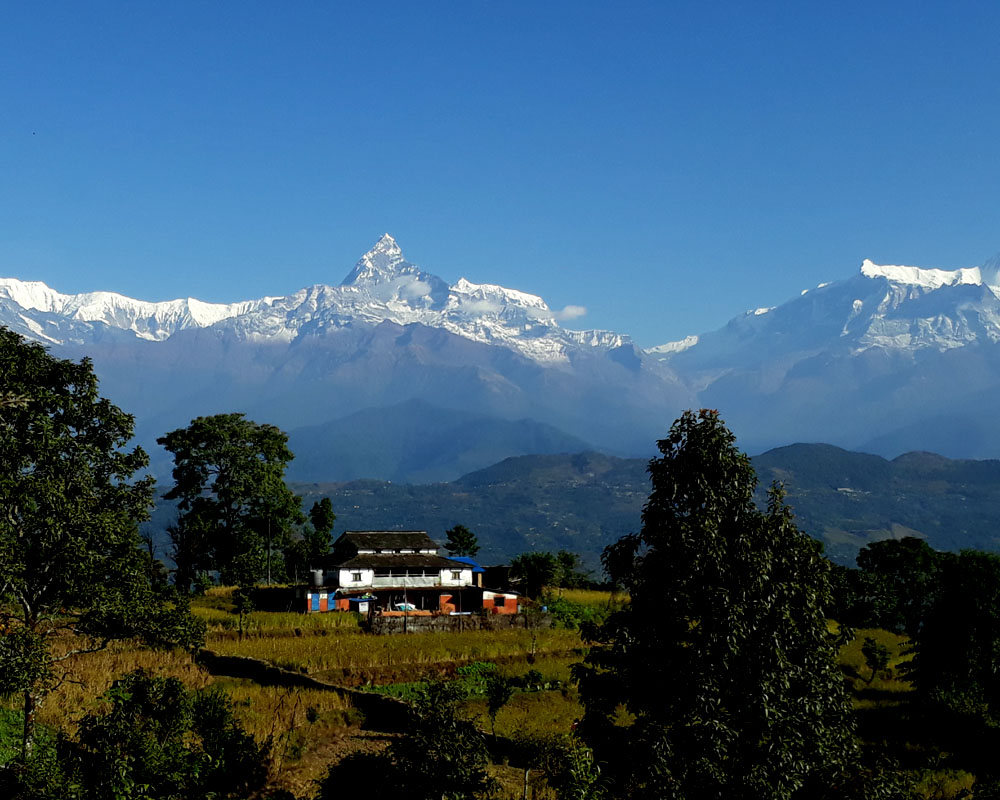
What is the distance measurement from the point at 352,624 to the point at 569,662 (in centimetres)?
1884

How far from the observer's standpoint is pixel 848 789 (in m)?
16.2

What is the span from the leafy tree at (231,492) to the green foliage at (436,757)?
58.2 m

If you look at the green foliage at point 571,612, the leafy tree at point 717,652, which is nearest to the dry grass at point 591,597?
the green foliage at point 571,612

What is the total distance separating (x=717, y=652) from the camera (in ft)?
53.5

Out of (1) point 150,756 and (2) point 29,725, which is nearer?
(1) point 150,756

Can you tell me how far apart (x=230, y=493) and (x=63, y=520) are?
2117 inches

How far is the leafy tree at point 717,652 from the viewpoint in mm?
15930

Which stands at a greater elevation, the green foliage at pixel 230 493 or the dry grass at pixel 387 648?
the green foliage at pixel 230 493

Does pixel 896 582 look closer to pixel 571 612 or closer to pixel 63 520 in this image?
pixel 571 612

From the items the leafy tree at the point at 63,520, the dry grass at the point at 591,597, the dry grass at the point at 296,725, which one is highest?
the leafy tree at the point at 63,520

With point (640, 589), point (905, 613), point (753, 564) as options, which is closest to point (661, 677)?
point (640, 589)

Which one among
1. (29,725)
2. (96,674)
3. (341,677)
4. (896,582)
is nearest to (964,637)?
(341,677)

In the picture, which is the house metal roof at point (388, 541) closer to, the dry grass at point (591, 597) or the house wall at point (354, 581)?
the house wall at point (354, 581)

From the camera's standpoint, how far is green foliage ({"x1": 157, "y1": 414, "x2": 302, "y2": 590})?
251ft
